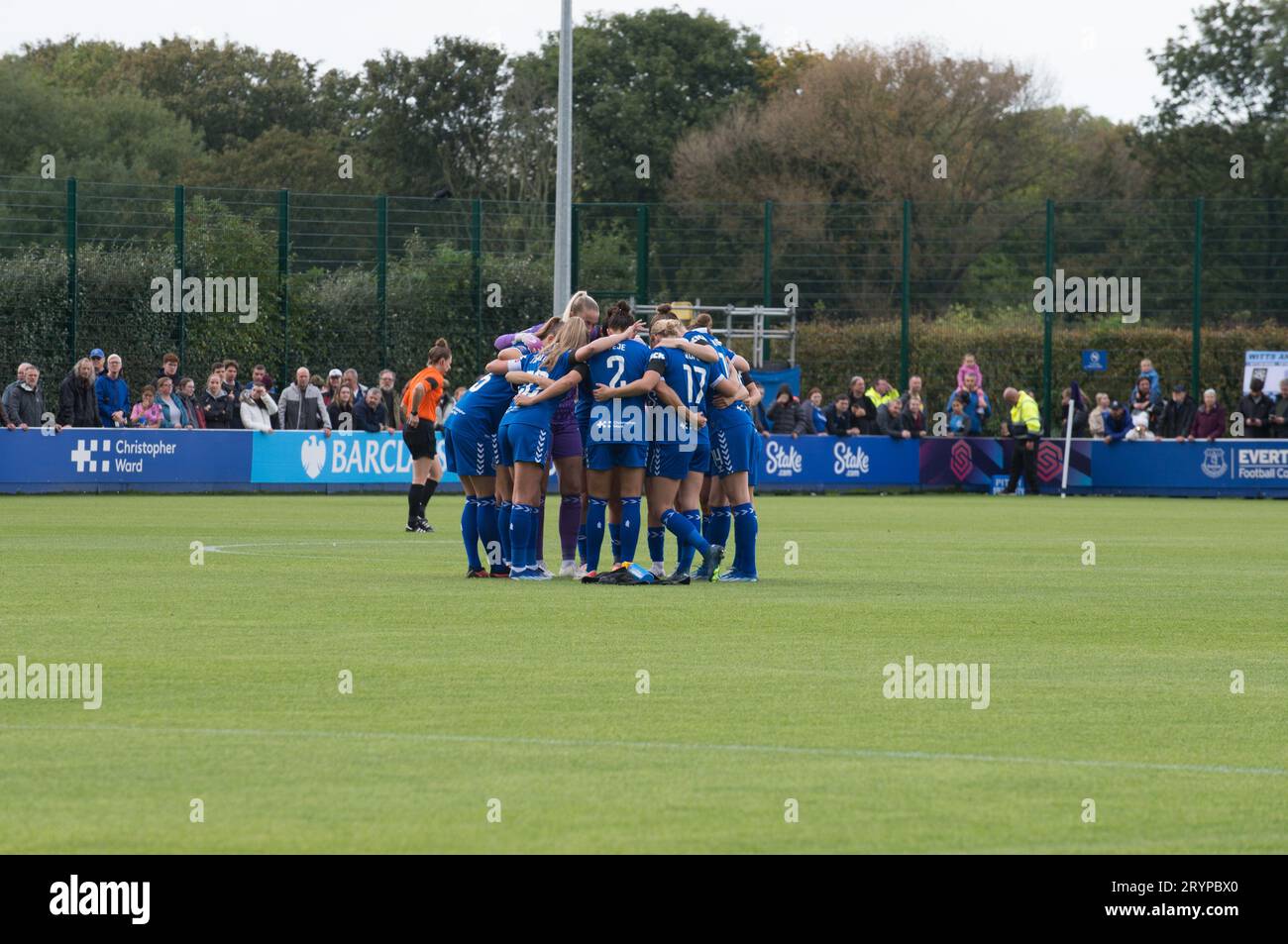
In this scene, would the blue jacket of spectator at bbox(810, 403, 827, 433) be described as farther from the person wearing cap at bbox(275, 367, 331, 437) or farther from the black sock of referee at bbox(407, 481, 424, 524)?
the black sock of referee at bbox(407, 481, 424, 524)

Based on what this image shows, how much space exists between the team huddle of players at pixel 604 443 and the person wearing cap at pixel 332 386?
1890 centimetres

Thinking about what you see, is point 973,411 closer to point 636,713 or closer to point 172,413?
point 172,413

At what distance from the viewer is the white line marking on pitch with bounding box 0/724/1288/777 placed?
8812mm

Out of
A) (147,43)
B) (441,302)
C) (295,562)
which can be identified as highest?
(147,43)

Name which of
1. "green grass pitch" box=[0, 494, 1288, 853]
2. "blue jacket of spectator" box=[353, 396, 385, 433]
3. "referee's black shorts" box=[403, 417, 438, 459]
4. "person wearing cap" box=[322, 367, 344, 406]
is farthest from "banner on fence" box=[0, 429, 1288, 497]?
"green grass pitch" box=[0, 494, 1288, 853]

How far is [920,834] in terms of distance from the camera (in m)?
7.39

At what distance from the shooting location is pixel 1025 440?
132 ft

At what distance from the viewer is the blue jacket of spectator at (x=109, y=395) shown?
114 ft

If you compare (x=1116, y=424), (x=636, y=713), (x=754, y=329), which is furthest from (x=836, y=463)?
(x=636, y=713)

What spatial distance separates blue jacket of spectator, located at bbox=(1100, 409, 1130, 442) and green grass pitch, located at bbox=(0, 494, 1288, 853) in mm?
20375

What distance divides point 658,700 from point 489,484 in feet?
25.1

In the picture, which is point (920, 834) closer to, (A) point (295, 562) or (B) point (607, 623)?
(B) point (607, 623)
